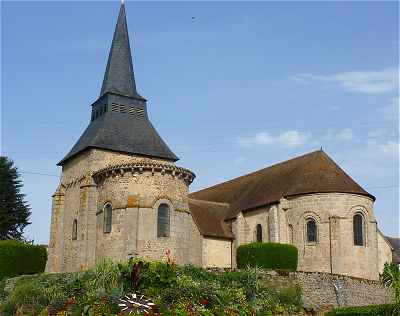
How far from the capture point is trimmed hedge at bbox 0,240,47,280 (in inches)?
1257

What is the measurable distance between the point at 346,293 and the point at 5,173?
26580mm

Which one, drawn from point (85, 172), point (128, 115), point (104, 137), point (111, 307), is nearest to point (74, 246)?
point (85, 172)

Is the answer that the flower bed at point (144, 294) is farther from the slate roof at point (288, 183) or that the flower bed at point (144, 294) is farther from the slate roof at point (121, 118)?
the slate roof at point (121, 118)

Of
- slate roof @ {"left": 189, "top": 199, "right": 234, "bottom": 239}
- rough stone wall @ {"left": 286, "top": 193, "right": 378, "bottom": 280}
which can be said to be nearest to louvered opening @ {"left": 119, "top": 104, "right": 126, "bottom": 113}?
slate roof @ {"left": 189, "top": 199, "right": 234, "bottom": 239}

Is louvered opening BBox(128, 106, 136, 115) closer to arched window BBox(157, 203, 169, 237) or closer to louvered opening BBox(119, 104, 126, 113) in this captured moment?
louvered opening BBox(119, 104, 126, 113)

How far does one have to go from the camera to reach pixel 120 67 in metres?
38.5

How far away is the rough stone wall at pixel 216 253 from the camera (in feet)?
111

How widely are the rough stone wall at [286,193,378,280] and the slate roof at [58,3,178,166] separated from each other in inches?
319

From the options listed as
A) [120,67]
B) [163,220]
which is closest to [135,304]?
[163,220]

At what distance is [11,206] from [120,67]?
13.1m

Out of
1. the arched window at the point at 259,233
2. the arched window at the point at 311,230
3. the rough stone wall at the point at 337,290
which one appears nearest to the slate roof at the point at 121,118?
the arched window at the point at 259,233

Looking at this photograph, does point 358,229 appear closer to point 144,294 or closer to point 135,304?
point 144,294

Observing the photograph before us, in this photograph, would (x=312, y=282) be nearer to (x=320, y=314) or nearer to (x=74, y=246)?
(x=320, y=314)

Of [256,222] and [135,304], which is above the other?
[256,222]
